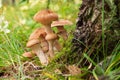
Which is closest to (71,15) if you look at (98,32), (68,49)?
(68,49)

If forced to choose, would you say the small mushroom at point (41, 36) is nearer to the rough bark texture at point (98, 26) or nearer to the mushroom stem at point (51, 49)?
the mushroom stem at point (51, 49)

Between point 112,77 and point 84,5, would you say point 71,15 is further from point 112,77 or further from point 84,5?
point 112,77

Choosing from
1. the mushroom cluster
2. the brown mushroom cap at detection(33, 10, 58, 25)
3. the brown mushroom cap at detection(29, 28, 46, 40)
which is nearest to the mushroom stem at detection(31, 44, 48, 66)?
the mushroom cluster

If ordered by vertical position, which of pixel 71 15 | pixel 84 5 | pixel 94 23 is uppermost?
pixel 71 15

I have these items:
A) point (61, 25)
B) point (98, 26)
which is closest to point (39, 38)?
point (61, 25)

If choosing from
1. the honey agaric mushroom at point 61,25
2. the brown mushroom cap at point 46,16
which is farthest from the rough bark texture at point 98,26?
the brown mushroom cap at point 46,16

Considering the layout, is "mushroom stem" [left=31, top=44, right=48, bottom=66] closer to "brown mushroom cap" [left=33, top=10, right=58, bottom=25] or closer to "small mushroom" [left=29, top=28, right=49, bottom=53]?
"small mushroom" [left=29, top=28, right=49, bottom=53]
